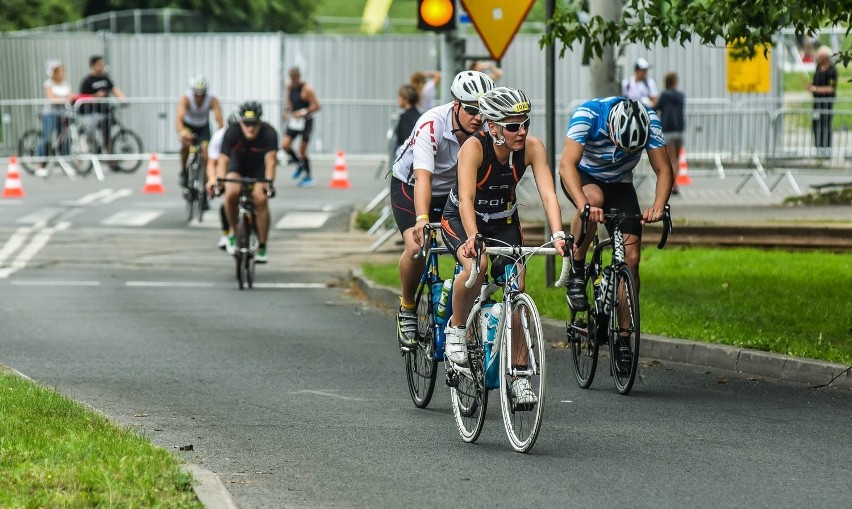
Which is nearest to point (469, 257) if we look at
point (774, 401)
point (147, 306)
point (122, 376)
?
point (774, 401)

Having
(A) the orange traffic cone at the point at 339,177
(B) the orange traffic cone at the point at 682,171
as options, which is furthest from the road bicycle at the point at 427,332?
(A) the orange traffic cone at the point at 339,177

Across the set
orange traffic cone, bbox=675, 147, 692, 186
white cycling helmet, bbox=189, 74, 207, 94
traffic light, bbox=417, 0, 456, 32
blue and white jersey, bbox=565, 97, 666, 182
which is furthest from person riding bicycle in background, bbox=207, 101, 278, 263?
orange traffic cone, bbox=675, 147, 692, 186

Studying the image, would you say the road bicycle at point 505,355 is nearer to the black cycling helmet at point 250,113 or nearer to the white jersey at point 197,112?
the black cycling helmet at point 250,113

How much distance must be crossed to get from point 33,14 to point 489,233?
145 ft

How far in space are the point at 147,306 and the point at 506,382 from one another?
25.1 ft

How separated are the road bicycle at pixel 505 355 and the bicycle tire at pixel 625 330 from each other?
1490mm

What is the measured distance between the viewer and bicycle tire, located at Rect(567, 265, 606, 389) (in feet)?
32.2

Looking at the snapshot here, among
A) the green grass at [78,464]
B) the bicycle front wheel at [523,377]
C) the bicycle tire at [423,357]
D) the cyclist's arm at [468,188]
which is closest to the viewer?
the green grass at [78,464]

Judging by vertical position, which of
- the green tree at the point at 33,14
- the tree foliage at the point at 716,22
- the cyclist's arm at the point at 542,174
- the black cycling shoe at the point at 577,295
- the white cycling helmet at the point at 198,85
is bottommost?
the black cycling shoe at the point at 577,295

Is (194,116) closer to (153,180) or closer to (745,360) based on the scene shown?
(153,180)

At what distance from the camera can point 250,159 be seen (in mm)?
16062

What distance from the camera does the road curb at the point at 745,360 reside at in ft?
32.6

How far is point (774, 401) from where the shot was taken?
938cm

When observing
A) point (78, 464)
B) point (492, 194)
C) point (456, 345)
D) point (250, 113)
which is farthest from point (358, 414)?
point (250, 113)
